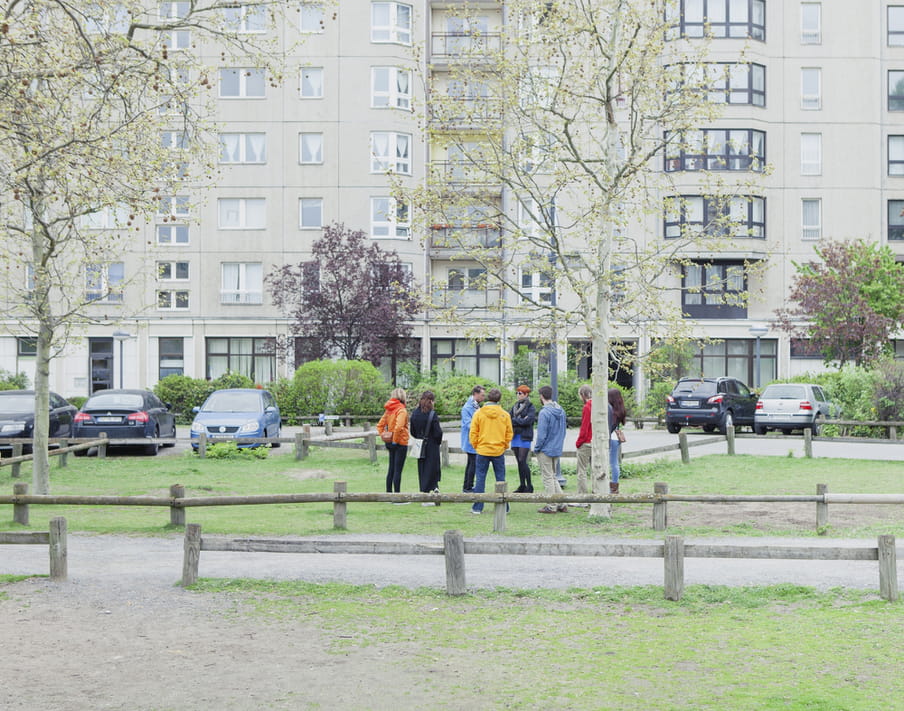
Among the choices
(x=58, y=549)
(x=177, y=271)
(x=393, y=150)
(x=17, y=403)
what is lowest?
(x=58, y=549)

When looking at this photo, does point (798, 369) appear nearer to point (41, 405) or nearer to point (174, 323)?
point (174, 323)

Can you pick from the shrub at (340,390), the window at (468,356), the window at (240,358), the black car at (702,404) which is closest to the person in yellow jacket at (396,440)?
the black car at (702,404)

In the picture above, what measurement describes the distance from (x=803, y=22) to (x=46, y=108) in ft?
142

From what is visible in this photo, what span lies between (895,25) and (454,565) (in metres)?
48.1

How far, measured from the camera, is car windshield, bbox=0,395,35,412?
25.7m

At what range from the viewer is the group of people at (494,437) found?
53.2ft

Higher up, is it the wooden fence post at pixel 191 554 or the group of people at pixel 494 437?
the group of people at pixel 494 437

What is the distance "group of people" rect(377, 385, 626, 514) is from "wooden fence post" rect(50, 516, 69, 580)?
576cm

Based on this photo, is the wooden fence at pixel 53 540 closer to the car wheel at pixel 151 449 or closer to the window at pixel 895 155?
the car wheel at pixel 151 449

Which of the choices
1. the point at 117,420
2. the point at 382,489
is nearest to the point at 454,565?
the point at 382,489

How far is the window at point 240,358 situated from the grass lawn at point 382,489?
22.2m

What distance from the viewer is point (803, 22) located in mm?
50812

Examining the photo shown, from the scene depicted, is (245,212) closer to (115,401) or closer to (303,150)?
(303,150)

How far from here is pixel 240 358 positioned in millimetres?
49625
